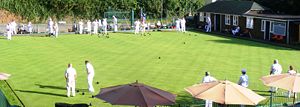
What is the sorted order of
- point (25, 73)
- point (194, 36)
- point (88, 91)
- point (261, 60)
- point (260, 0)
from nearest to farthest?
point (88, 91) → point (25, 73) → point (261, 60) → point (194, 36) → point (260, 0)

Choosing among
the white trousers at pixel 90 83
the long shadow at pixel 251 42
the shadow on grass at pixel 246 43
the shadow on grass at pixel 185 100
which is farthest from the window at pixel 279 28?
the white trousers at pixel 90 83

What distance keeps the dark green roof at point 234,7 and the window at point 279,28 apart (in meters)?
5.15

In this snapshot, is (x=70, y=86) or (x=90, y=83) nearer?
(x=70, y=86)

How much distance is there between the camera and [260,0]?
5706 centimetres

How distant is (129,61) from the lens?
29.3 metres

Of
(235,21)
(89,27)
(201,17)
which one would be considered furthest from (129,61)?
(201,17)

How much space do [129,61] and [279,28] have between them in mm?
18050

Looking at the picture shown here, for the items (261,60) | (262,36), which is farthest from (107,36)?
(261,60)

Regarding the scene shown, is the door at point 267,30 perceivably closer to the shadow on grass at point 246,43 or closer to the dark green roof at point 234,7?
the shadow on grass at point 246,43

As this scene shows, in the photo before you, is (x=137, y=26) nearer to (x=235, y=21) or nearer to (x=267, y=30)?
(x=235, y=21)

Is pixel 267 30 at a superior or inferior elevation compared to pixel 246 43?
superior

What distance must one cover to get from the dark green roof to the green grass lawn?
18.8 feet

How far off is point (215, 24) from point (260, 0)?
8.11 metres

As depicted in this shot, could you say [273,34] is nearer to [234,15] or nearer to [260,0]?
[234,15]
